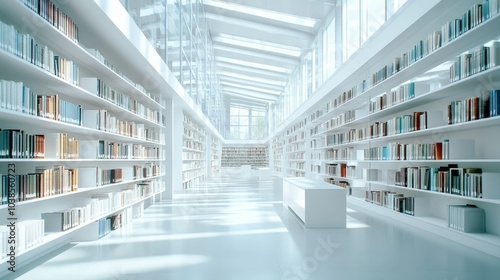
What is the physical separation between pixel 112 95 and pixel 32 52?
1913mm

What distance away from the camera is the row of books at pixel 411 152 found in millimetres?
4645

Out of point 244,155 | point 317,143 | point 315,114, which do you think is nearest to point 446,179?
point 317,143

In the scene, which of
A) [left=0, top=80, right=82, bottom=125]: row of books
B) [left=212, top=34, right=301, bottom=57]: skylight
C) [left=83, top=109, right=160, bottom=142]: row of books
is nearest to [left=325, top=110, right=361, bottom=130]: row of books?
[left=212, top=34, right=301, bottom=57]: skylight

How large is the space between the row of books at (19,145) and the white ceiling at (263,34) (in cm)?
795

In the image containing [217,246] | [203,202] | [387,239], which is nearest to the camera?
[217,246]

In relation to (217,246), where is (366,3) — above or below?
above

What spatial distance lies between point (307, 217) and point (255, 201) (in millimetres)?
3375

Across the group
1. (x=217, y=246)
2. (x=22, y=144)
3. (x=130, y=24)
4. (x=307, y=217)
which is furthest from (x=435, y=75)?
(x=22, y=144)

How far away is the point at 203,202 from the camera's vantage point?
27.2 feet

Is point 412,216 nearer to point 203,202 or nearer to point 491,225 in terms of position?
point 491,225

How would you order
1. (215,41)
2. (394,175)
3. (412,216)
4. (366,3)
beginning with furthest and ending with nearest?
1. (215,41)
2. (366,3)
3. (394,175)
4. (412,216)

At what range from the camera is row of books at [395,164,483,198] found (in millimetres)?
3946

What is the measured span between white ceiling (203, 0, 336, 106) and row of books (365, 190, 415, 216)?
519cm

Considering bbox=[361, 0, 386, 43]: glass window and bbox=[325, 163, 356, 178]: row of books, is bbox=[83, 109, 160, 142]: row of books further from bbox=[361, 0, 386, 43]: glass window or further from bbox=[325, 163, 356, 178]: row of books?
bbox=[361, 0, 386, 43]: glass window
